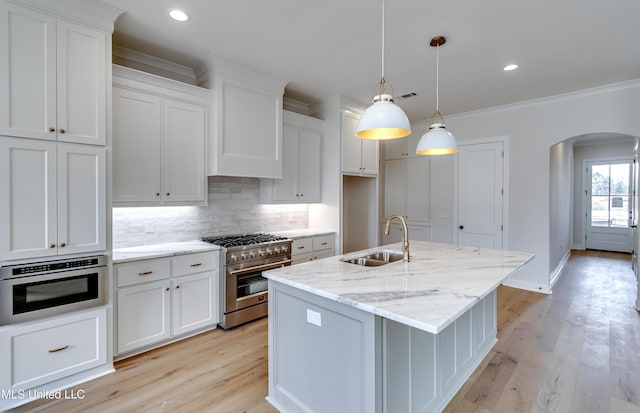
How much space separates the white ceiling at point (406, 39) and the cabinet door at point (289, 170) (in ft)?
2.11

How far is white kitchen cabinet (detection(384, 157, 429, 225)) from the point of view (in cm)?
539

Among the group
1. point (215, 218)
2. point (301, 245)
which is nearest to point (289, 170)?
point (301, 245)

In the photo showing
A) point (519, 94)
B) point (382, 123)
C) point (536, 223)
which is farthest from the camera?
point (536, 223)

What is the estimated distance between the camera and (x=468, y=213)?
4926 millimetres

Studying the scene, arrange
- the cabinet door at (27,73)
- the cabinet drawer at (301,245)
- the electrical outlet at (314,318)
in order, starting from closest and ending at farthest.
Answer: the electrical outlet at (314,318) → the cabinet door at (27,73) → the cabinet drawer at (301,245)

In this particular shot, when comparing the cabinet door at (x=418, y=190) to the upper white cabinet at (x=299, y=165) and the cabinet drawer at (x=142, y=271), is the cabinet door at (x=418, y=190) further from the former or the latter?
the cabinet drawer at (x=142, y=271)

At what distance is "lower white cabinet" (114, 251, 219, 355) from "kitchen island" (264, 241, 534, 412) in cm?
127

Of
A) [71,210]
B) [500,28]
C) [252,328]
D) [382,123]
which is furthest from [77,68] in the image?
[500,28]

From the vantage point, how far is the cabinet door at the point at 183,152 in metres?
2.91

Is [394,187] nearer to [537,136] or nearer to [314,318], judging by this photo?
[537,136]

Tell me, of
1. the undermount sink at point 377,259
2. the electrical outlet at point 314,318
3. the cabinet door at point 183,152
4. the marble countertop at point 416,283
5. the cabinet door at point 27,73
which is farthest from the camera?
the cabinet door at point 183,152

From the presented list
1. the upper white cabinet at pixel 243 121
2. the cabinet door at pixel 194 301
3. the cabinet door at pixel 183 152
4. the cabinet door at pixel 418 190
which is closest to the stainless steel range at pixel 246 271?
the cabinet door at pixel 194 301

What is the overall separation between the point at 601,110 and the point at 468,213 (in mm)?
2066

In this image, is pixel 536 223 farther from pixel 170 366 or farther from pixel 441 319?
pixel 170 366
